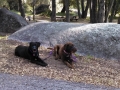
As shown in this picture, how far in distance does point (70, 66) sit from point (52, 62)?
0.78 meters

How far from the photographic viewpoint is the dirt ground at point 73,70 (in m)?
7.11

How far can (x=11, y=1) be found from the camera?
4434 centimetres

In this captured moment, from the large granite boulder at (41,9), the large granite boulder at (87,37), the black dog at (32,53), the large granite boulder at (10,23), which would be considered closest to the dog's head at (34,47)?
the black dog at (32,53)

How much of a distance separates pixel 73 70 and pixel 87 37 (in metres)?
2.75

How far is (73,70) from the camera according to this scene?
307 inches

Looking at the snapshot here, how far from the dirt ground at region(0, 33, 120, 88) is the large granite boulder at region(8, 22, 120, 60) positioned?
554 mm

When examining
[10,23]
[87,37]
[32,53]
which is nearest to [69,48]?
[32,53]

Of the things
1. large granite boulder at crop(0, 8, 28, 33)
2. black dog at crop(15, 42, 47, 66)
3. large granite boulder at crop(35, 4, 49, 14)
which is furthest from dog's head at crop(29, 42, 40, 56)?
large granite boulder at crop(35, 4, 49, 14)

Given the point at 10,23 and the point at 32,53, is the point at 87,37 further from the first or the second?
the point at 10,23

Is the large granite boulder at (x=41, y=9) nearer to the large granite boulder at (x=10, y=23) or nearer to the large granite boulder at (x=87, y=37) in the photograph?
the large granite boulder at (x=10, y=23)


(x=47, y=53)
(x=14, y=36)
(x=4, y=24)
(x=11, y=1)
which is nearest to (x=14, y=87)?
(x=47, y=53)

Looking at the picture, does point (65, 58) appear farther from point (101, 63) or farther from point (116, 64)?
point (116, 64)

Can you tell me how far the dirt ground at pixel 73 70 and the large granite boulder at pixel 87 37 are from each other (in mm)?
554

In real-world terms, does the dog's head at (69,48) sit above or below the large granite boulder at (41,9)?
below
